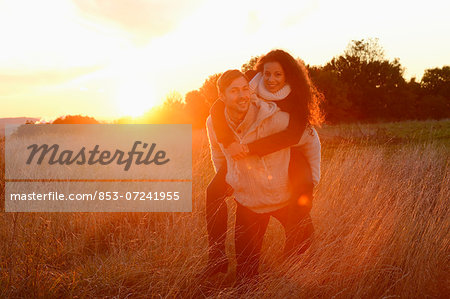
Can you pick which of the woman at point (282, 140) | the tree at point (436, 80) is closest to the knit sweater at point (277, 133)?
the woman at point (282, 140)

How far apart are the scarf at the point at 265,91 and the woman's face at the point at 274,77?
0.04 metres

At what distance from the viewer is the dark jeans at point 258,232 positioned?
3105 mm

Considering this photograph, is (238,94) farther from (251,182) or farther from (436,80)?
(436,80)

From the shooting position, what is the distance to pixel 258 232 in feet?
10.6

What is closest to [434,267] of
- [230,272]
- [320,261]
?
[320,261]

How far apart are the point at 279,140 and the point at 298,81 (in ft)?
2.16

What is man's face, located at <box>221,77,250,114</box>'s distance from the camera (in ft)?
9.09

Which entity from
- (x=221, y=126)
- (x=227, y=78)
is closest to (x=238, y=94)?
(x=227, y=78)

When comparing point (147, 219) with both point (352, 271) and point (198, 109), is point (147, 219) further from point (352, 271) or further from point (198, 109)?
point (198, 109)

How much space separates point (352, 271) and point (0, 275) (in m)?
2.76

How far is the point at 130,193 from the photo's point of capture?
575cm

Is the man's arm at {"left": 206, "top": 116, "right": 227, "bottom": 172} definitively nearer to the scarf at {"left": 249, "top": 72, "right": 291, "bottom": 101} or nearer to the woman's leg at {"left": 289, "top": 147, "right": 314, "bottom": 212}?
the scarf at {"left": 249, "top": 72, "right": 291, "bottom": 101}

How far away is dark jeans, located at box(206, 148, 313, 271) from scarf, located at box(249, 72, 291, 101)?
468mm

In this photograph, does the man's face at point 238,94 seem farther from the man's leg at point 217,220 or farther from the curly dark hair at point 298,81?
the man's leg at point 217,220
